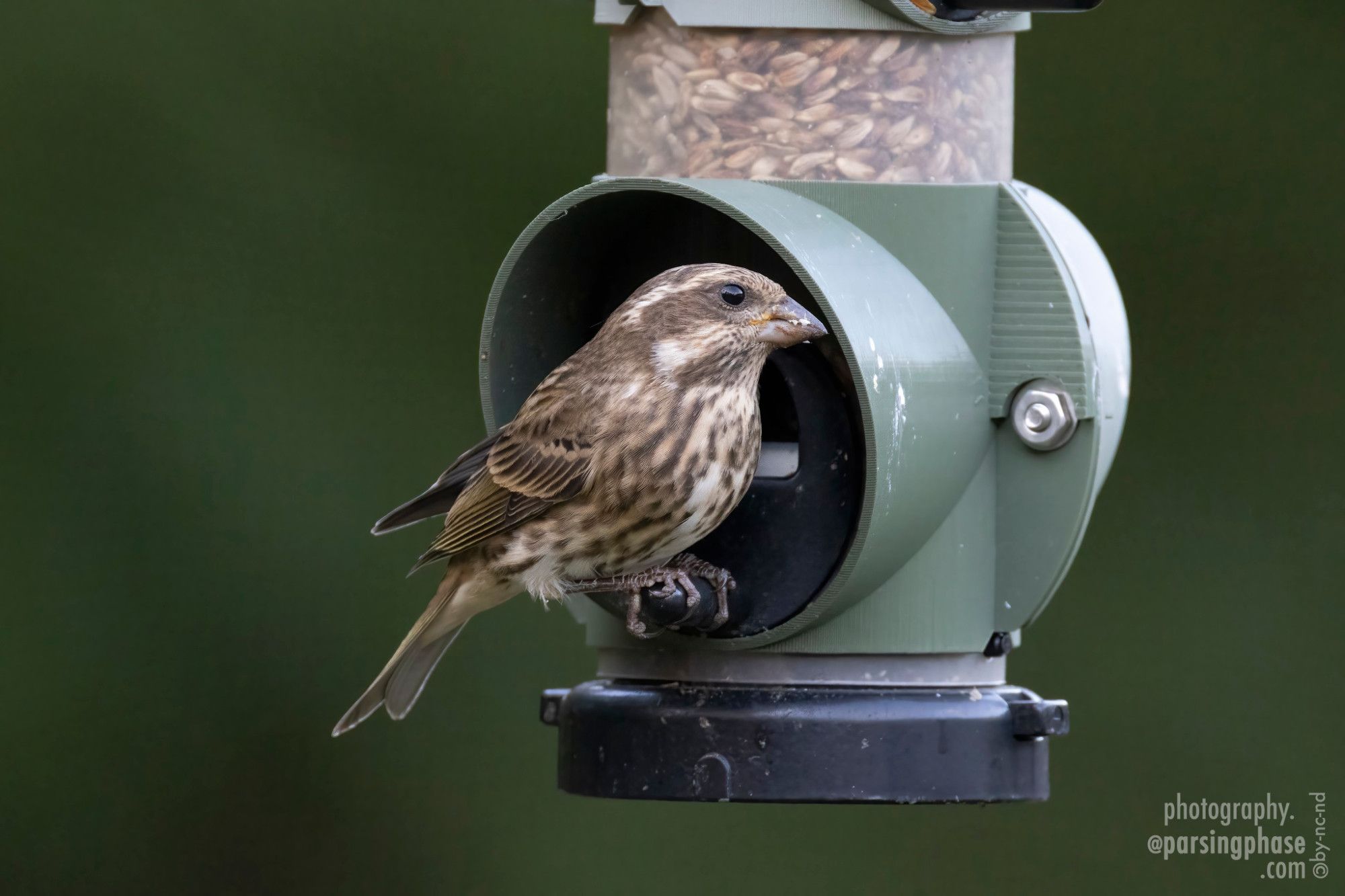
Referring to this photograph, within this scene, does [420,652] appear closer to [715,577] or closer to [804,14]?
[715,577]

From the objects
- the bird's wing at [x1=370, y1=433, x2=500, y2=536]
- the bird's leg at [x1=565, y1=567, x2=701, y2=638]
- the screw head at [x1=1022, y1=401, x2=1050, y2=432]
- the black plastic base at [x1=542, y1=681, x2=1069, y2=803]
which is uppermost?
the screw head at [x1=1022, y1=401, x2=1050, y2=432]

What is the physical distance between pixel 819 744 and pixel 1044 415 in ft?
2.09

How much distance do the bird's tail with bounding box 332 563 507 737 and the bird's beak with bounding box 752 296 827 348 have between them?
2.20 feet

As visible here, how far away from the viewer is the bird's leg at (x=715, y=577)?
364 centimetres

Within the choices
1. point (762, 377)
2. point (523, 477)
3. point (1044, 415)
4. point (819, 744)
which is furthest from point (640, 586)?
point (1044, 415)

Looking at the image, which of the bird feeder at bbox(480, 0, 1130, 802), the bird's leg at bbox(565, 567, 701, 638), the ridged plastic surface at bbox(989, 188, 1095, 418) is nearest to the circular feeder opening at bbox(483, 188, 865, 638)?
the bird feeder at bbox(480, 0, 1130, 802)

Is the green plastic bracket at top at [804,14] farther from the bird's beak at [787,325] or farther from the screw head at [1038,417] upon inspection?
the screw head at [1038,417]

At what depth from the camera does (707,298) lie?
141 inches

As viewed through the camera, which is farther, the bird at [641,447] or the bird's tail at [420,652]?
the bird's tail at [420,652]


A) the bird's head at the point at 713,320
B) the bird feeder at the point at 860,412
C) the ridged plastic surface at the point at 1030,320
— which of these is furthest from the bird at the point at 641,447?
the ridged plastic surface at the point at 1030,320

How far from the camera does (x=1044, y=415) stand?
3.74 meters

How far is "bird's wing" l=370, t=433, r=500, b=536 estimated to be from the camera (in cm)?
380

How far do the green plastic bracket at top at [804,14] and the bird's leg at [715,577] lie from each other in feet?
2.85

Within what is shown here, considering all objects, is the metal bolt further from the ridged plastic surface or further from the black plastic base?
the black plastic base
